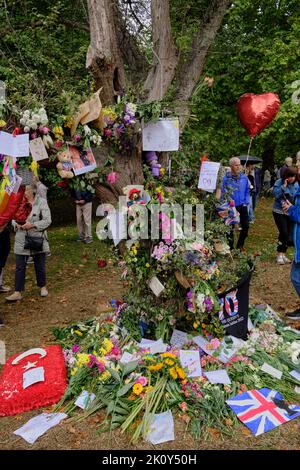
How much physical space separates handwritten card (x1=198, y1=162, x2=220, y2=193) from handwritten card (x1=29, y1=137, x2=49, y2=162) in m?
1.36

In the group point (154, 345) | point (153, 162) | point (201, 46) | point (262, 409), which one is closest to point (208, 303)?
point (154, 345)

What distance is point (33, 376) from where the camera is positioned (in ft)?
11.8

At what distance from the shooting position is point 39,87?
356 centimetres

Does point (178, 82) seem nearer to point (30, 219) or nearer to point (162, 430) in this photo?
point (30, 219)

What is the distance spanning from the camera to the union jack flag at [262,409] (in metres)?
3.06

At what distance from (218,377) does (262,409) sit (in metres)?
0.43

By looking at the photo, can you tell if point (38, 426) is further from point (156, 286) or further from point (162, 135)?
point (162, 135)

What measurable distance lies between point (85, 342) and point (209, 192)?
187 cm

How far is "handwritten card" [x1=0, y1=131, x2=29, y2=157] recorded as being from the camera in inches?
132

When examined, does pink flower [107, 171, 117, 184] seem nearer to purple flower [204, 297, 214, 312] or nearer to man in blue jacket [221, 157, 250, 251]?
purple flower [204, 297, 214, 312]

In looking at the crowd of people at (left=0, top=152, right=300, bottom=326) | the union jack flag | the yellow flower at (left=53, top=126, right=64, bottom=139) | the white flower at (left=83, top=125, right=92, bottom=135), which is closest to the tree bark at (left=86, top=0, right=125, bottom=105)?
the white flower at (left=83, top=125, right=92, bottom=135)

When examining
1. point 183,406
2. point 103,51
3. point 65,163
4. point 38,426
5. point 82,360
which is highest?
point 103,51

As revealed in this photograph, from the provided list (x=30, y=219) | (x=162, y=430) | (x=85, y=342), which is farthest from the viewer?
(x=30, y=219)
